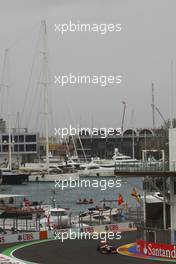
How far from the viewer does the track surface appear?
38.9 meters

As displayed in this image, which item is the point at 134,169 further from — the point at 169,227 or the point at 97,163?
the point at 97,163

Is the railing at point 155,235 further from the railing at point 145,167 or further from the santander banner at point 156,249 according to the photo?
the railing at point 145,167

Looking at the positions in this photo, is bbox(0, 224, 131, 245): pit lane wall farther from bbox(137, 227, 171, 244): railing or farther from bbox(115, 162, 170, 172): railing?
bbox(115, 162, 170, 172): railing

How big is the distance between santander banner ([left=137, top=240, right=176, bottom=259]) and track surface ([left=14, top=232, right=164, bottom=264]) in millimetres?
1375

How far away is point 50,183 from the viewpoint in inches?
7367

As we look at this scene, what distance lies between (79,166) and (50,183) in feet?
28.5

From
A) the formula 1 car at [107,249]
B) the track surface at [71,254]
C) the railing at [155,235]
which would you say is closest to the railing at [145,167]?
the railing at [155,235]

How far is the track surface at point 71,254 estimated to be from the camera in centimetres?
3888

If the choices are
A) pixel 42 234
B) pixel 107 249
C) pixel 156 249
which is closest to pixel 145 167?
pixel 156 249

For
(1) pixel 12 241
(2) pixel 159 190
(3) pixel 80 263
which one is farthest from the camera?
(1) pixel 12 241

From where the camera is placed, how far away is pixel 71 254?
41938mm

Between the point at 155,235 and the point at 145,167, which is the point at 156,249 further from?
the point at 145,167

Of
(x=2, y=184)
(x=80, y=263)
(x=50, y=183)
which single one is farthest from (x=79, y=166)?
(x=80, y=263)

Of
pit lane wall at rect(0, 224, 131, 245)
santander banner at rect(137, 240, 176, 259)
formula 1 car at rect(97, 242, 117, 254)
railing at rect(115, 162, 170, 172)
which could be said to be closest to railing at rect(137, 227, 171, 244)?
santander banner at rect(137, 240, 176, 259)
